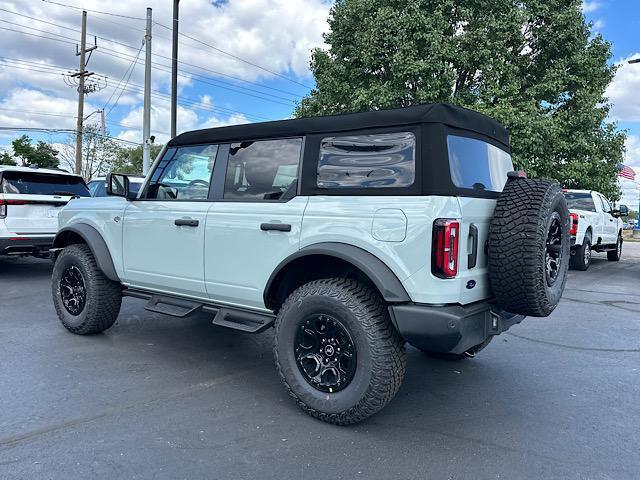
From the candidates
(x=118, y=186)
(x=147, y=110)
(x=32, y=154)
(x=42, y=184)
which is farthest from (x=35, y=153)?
(x=118, y=186)

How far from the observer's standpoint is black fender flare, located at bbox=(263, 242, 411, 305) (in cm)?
299

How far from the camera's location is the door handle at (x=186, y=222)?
158 inches

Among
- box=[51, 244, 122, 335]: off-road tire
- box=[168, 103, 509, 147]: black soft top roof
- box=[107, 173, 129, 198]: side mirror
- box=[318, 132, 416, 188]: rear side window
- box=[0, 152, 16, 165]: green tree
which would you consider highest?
box=[0, 152, 16, 165]: green tree

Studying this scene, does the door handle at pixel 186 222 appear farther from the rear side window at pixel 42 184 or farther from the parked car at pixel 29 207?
the rear side window at pixel 42 184

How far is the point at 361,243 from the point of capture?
3.14 metres

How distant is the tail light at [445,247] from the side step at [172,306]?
2100 mm

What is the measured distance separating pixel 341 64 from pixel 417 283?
43.7 ft

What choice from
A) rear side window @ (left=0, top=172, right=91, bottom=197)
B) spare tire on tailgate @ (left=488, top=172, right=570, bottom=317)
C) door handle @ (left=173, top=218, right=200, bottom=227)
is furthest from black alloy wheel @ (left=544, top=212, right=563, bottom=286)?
rear side window @ (left=0, top=172, right=91, bottom=197)

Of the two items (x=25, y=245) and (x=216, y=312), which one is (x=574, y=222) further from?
(x=25, y=245)

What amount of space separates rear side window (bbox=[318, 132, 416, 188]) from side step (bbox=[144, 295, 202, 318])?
1.57m

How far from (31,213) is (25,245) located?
1.78ft

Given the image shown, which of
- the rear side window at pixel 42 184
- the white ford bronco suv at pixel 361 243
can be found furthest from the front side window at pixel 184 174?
the rear side window at pixel 42 184

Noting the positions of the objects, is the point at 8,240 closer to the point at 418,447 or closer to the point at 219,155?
the point at 219,155

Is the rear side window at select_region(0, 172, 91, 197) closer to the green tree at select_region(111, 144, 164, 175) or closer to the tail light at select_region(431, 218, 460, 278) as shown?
the tail light at select_region(431, 218, 460, 278)
